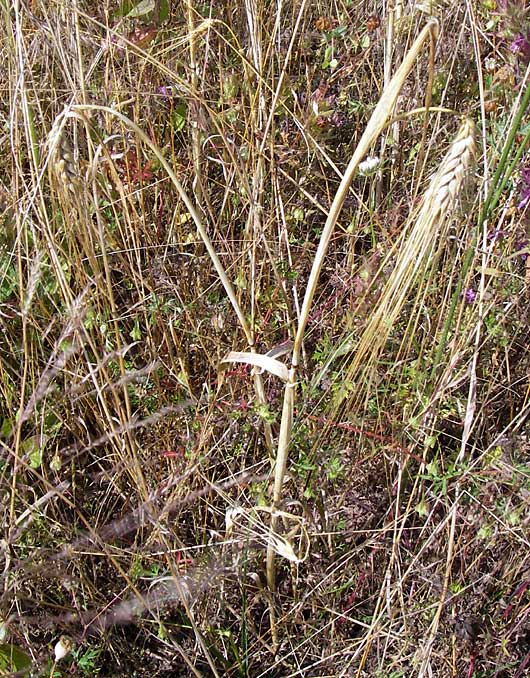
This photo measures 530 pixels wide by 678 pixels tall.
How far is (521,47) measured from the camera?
43.3 inches

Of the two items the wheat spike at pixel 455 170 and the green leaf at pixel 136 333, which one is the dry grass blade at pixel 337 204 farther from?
the green leaf at pixel 136 333

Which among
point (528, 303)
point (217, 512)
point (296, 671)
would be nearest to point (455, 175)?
point (528, 303)

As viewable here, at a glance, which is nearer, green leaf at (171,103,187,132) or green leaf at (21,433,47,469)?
green leaf at (21,433,47,469)

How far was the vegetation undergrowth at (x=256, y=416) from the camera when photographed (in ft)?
3.48

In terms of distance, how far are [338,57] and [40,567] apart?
43.7 inches

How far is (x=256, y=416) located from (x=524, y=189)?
55cm

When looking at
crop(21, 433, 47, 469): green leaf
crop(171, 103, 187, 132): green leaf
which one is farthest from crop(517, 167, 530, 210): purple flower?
crop(21, 433, 47, 469): green leaf

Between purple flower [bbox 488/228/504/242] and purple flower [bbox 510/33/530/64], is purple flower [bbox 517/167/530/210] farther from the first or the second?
purple flower [bbox 510/33/530/64]

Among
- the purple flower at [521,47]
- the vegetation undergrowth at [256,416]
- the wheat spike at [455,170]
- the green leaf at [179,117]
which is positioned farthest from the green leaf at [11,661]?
the purple flower at [521,47]

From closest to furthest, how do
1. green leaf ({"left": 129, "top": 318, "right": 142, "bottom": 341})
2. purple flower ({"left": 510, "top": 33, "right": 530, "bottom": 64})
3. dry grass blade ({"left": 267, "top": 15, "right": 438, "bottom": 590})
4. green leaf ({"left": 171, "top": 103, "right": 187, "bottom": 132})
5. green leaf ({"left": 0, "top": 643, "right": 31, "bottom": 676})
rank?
dry grass blade ({"left": 267, "top": 15, "right": 438, "bottom": 590}), green leaf ({"left": 0, "top": 643, "right": 31, "bottom": 676}), purple flower ({"left": 510, "top": 33, "right": 530, "bottom": 64}), green leaf ({"left": 129, "top": 318, "right": 142, "bottom": 341}), green leaf ({"left": 171, "top": 103, "right": 187, "bottom": 132})

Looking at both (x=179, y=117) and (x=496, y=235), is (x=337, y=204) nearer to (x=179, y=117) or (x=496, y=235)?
(x=496, y=235)

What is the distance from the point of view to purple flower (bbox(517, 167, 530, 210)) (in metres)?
1.12

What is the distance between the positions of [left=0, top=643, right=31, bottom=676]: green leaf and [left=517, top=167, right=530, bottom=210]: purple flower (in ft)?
3.16

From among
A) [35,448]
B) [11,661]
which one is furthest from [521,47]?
[11,661]
